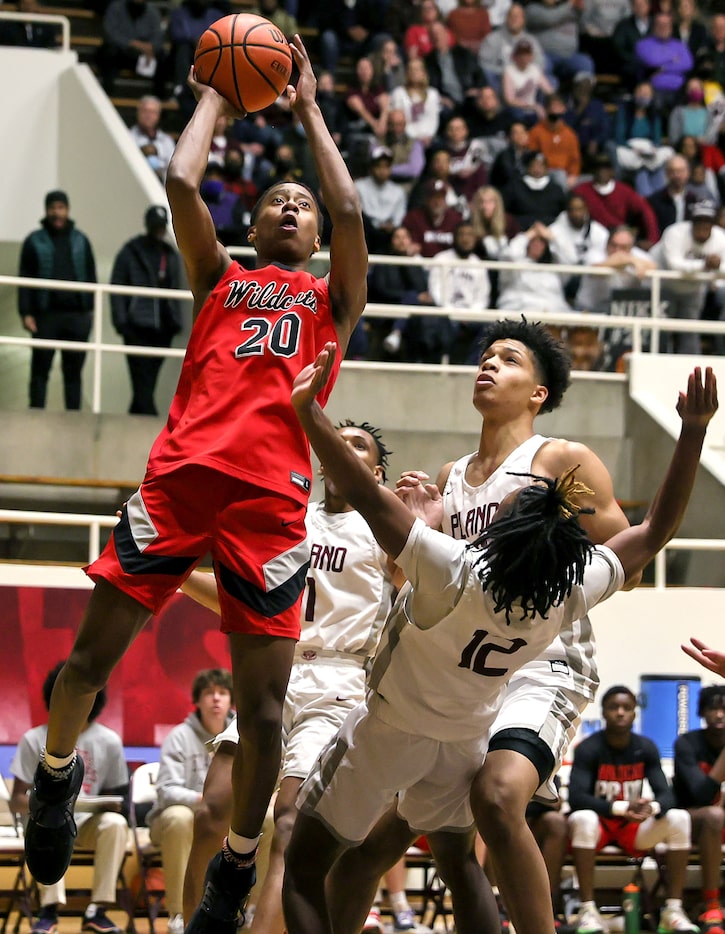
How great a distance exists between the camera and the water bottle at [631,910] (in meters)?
8.21

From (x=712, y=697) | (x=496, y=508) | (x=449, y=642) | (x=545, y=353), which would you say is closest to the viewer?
(x=449, y=642)

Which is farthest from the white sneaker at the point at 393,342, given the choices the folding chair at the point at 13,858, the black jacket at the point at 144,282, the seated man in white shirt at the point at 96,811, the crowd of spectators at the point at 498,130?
the folding chair at the point at 13,858

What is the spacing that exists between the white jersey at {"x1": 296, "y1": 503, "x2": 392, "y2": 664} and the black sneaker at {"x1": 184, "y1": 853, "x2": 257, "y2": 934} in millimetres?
1696

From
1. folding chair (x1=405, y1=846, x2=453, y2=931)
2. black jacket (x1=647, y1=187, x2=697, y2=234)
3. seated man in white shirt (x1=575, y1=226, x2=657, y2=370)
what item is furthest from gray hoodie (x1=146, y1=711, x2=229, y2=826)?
black jacket (x1=647, y1=187, x2=697, y2=234)

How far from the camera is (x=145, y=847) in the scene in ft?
27.5

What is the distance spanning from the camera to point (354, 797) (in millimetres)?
4773

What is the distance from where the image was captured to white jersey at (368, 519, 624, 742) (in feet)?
15.0

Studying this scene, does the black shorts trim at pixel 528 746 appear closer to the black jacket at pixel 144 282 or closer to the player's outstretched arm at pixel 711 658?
the player's outstretched arm at pixel 711 658

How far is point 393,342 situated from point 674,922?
18.1 ft

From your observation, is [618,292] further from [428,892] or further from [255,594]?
[255,594]

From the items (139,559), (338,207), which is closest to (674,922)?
(139,559)

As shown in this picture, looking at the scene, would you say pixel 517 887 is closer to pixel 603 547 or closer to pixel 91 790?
pixel 603 547

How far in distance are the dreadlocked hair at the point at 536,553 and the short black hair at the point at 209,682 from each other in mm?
3945

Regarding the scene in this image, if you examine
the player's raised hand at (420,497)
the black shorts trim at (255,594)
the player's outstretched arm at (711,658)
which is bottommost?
the player's outstretched arm at (711,658)
